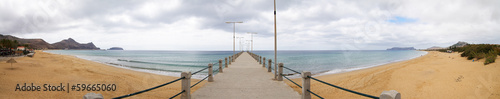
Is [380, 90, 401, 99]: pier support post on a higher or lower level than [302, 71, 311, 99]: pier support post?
higher

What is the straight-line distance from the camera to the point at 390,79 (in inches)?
531

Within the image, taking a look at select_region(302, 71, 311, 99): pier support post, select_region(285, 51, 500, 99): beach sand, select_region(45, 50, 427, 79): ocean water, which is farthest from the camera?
select_region(45, 50, 427, 79): ocean water

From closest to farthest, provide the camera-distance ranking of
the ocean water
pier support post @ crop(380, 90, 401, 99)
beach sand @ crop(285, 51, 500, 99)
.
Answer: pier support post @ crop(380, 90, 401, 99), beach sand @ crop(285, 51, 500, 99), the ocean water

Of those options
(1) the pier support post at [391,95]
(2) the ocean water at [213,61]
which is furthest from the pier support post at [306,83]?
(2) the ocean water at [213,61]

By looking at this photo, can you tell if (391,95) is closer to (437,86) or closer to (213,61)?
(437,86)

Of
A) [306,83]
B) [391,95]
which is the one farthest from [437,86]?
[391,95]

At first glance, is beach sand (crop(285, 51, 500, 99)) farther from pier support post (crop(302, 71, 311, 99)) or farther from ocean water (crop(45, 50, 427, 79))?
ocean water (crop(45, 50, 427, 79))

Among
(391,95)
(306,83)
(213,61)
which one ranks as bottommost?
(213,61)

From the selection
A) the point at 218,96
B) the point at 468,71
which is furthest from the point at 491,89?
the point at 218,96

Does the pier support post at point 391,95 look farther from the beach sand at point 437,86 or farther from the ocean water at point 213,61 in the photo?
the ocean water at point 213,61

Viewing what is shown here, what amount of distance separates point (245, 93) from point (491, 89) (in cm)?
987

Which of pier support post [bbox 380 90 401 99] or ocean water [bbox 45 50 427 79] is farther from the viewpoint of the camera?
ocean water [bbox 45 50 427 79]

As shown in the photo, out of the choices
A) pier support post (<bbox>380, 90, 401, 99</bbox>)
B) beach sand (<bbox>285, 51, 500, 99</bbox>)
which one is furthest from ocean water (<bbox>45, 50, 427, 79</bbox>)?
pier support post (<bbox>380, 90, 401, 99</bbox>)

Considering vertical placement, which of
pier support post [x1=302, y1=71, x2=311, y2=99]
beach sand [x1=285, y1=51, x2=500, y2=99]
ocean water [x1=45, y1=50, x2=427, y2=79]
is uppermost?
pier support post [x1=302, y1=71, x2=311, y2=99]
